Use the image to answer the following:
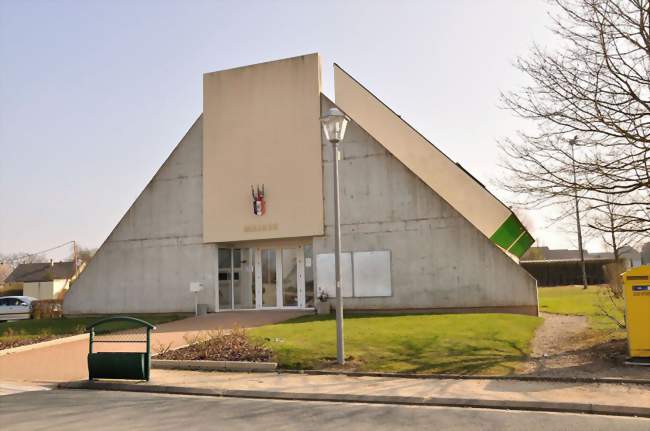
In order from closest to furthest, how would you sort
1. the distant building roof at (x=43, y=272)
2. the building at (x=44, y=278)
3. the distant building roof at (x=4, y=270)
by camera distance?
the building at (x=44, y=278) < the distant building roof at (x=43, y=272) < the distant building roof at (x=4, y=270)

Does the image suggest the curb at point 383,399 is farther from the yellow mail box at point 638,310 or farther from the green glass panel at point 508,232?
the green glass panel at point 508,232

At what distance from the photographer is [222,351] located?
13297 millimetres

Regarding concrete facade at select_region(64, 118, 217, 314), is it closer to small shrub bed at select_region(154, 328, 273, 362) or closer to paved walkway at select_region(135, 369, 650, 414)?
small shrub bed at select_region(154, 328, 273, 362)

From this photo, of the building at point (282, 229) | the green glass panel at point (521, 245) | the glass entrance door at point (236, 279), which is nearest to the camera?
the building at point (282, 229)

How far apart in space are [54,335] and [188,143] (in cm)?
1133

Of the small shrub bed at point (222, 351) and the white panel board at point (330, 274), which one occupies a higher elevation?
the white panel board at point (330, 274)

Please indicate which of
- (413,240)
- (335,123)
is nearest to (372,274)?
(413,240)

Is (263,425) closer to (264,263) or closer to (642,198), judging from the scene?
(642,198)

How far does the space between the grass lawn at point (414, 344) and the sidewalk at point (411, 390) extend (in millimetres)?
1002

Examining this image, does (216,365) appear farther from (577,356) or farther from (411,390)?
(577,356)

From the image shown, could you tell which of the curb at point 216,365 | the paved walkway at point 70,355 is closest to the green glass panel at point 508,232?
the paved walkway at point 70,355

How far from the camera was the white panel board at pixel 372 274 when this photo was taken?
2319 centimetres

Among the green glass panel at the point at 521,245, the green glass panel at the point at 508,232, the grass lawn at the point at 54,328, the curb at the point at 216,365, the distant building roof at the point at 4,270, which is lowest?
the curb at the point at 216,365

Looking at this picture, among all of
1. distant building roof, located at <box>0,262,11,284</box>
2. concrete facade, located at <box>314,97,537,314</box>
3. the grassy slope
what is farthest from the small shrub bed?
distant building roof, located at <box>0,262,11,284</box>
